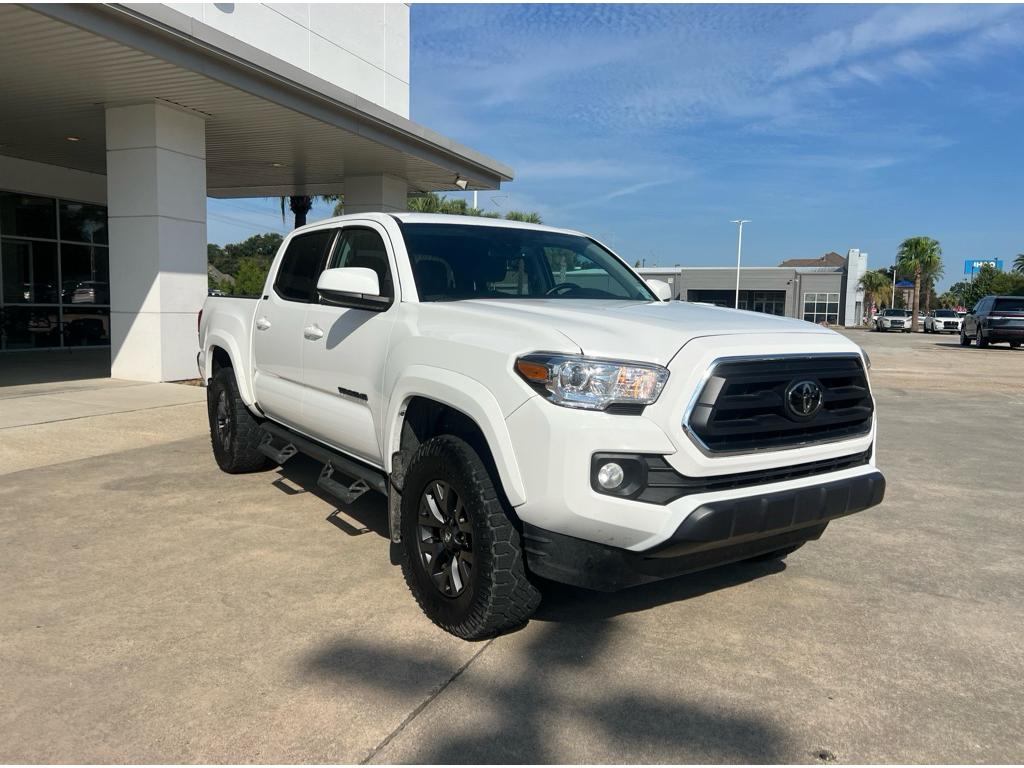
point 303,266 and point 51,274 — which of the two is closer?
point 303,266

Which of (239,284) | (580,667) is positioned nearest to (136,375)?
(239,284)

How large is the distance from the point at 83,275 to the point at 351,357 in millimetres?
17287

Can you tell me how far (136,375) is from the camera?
39.2 feet

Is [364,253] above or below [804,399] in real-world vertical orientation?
above

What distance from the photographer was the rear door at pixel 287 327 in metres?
4.95

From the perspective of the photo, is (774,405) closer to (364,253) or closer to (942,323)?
(364,253)

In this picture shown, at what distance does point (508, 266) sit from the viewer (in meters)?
4.48

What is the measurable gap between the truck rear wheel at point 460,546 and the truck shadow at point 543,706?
19cm

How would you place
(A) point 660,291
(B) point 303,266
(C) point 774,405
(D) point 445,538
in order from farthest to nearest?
(B) point 303,266, (A) point 660,291, (D) point 445,538, (C) point 774,405

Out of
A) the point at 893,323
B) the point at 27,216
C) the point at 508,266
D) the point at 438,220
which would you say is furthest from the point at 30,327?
the point at 893,323

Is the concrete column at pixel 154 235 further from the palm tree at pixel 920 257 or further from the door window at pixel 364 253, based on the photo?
the palm tree at pixel 920 257

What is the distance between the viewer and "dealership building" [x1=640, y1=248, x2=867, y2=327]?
62281 millimetres

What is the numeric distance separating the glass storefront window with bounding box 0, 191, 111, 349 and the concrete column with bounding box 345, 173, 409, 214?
17.5ft

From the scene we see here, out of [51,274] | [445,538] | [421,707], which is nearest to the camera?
[421,707]
